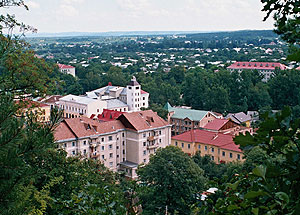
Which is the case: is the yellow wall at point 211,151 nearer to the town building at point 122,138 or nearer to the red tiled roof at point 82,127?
the town building at point 122,138

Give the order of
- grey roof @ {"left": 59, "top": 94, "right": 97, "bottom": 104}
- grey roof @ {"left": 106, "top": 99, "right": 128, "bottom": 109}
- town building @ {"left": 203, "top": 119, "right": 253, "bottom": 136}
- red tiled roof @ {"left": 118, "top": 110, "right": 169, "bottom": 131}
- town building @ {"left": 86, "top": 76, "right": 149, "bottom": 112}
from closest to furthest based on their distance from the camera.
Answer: red tiled roof @ {"left": 118, "top": 110, "right": 169, "bottom": 131}
town building @ {"left": 203, "top": 119, "right": 253, "bottom": 136}
grey roof @ {"left": 59, "top": 94, "right": 97, "bottom": 104}
grey roof @ {"left": 106, "top": 99, "right": 128, "bottom": 109}
town building @ {"left": 86, "top": 76, "right": 149, "bottom": 112}

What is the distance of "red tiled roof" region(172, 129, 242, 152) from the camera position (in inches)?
1093

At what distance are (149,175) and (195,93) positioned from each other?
3379 cm

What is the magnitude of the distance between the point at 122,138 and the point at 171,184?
10474mm

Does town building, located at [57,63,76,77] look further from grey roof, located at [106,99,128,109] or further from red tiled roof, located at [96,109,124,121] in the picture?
red tiled roof, located at [96,109,124,121]

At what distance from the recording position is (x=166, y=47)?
557 feet

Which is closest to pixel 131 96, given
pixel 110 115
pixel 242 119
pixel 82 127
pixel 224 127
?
pixel 110 115

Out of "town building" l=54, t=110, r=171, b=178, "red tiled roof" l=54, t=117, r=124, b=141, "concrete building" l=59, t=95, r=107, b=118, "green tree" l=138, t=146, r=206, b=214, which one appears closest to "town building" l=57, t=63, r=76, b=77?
"concrete building" l=59, t=95, r=107, b=118

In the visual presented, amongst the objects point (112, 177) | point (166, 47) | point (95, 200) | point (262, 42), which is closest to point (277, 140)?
point (95, 200)

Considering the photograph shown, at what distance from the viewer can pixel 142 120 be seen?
27719mm

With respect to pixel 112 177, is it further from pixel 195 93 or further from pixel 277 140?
pixel 195 93

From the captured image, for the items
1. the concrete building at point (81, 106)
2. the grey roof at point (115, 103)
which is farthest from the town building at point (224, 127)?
the grey roof at point (115, 103)

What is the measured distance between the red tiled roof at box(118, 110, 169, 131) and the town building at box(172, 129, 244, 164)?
2.55 m

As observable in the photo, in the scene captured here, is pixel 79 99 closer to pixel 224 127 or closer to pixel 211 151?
pixel 224 127
